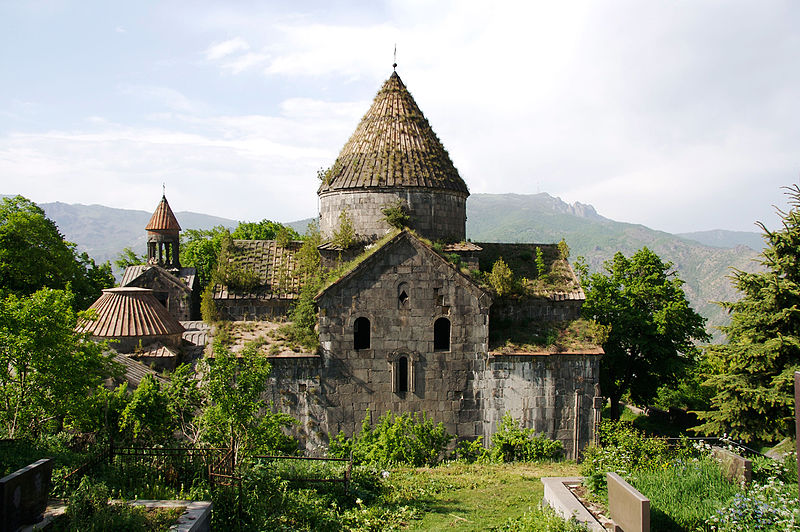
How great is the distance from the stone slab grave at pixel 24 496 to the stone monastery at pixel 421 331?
18.4 feet

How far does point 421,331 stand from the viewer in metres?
12.1

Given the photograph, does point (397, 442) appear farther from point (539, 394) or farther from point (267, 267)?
point (267, 267)

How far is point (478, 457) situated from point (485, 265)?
14.8ft

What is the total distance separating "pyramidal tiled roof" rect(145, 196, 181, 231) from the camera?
87.2 feet

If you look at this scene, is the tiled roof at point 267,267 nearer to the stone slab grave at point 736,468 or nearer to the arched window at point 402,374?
the arched window at point 402,374

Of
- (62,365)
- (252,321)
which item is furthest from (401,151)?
(62,365)

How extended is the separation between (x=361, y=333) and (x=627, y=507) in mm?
7054

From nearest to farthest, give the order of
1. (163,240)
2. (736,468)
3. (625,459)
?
(736,468) → (625,459) → (163,240)

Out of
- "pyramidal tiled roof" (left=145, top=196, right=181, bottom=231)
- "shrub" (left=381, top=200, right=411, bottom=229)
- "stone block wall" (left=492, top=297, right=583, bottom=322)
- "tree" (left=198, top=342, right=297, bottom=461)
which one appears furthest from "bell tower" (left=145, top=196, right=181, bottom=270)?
"tree" (left=198, top=342, right=297, bottom=461)

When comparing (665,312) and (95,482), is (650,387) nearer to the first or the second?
(665,312)

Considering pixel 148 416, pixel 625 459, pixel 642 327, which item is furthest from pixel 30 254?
pixel 642 327

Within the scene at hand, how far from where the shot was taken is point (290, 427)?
38.6 ft

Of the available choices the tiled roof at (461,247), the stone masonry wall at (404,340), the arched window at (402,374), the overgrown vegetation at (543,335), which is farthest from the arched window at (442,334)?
the tiled roof at (461,247)

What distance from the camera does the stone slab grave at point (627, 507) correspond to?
19.5 feet
